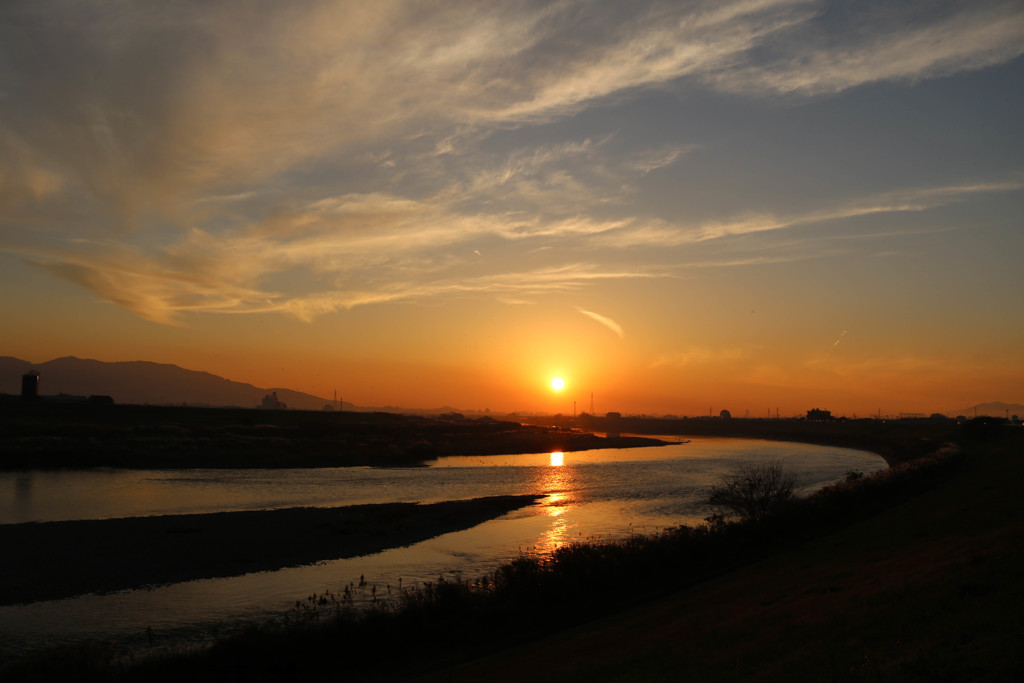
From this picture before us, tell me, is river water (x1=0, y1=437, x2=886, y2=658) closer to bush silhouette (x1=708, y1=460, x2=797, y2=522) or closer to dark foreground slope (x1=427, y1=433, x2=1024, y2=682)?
bush silhouette (x1=708, y1=460, x2=797, y2=522)

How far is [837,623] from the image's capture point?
13.5 metres

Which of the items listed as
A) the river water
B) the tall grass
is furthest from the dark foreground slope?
the river water

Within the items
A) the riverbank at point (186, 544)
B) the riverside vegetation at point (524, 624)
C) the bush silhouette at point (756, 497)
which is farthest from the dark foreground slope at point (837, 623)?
the riverbank at point (186, 544)

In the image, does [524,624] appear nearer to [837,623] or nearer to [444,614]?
[444,614]

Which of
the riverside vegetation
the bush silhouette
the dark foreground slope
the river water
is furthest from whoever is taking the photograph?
the bush silhouette

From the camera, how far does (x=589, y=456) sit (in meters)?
103

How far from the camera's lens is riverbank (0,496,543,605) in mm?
24234

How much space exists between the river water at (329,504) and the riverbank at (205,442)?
6.41 metres

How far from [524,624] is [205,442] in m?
72.1

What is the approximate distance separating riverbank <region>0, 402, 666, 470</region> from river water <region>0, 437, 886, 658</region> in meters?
6.41

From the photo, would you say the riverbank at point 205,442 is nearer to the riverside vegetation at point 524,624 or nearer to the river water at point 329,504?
the river water at point 329,504

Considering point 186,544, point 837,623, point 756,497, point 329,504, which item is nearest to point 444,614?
point 837,623

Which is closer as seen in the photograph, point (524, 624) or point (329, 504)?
point (524, 624)

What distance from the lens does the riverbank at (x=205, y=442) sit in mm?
66250
